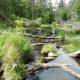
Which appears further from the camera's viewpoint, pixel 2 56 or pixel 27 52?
pixel 27 52

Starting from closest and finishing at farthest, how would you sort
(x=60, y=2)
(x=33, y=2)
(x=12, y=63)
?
(x=12, y=63), (x=33, y=2), (x=60, y=2)

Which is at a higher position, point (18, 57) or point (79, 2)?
point (79, 2)

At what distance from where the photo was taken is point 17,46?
27.1ft

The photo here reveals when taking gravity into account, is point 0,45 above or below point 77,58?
above

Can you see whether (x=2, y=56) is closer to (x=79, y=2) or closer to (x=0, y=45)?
(x=0, y=45)

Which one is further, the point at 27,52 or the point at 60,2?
the point at 60,2

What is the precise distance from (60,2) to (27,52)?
68331 millimetres

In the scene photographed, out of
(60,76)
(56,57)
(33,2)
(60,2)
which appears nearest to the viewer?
(60,76)

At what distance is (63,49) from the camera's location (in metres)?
15.7

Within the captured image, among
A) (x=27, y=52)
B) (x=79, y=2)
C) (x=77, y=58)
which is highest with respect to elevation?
(x=79, y=2)

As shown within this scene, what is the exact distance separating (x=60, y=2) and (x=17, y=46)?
7000 centimetres

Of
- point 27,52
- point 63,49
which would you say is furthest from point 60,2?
point 27,52

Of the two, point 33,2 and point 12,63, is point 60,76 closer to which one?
point 12,63

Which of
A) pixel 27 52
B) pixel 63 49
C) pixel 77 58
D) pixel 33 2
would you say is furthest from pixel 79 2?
pixel 27 52
